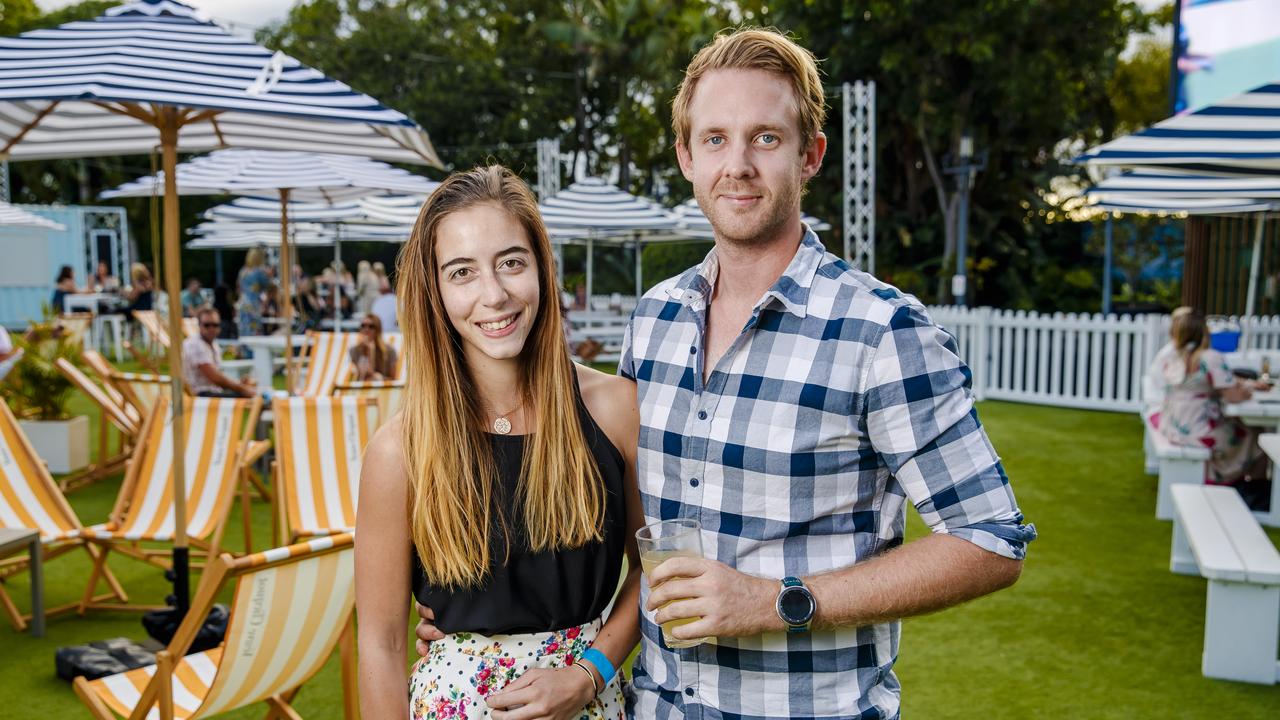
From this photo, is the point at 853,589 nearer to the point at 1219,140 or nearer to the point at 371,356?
the point at 1219,140

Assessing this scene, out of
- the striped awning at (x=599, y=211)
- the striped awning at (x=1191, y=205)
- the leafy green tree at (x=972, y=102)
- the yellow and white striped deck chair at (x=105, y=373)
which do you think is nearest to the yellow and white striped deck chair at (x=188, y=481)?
the yellow and white striped deck chair at (x=105, y=373)

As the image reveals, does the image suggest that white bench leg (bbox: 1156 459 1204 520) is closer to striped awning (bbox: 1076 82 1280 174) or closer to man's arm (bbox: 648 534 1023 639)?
striped awning (bbox: 1076 82 1280 174)

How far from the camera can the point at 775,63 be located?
5.32ft

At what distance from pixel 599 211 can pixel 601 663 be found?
1092 centimetres

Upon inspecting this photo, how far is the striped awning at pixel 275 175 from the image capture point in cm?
767

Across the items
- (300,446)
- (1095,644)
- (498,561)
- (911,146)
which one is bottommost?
(1095,644)

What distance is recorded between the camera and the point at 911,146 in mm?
18984

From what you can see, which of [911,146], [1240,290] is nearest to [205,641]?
[1240,290]

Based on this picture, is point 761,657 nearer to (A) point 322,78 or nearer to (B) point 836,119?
(A) point 322,78

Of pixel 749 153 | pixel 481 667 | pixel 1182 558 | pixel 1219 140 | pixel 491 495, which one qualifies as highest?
pixel 1219 140

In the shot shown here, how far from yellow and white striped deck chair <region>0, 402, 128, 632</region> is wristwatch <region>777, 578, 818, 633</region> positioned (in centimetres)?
433

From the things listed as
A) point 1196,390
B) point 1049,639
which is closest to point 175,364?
point 1049,639

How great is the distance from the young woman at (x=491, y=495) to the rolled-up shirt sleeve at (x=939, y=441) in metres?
0.59

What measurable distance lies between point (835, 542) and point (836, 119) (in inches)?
733
